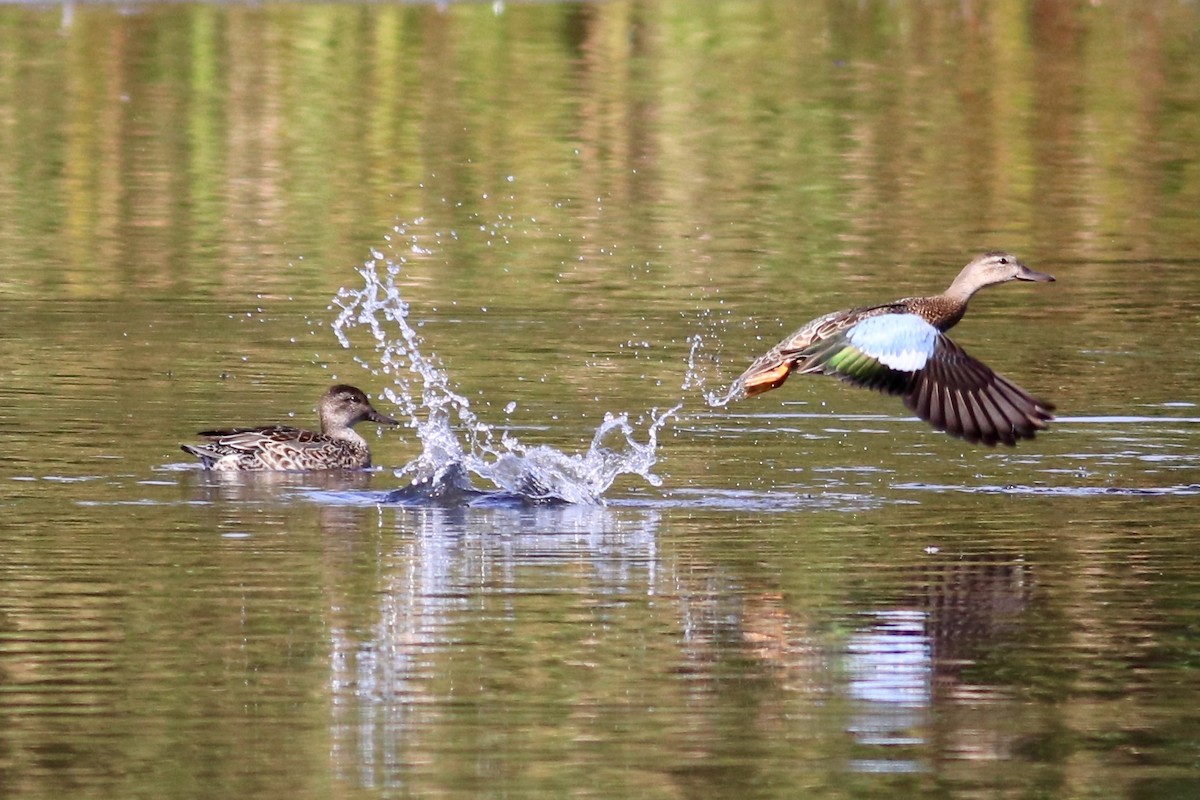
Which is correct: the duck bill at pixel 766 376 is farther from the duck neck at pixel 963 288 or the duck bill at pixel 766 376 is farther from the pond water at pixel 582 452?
the duck neck at pixel 963 288

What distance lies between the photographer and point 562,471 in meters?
11.9

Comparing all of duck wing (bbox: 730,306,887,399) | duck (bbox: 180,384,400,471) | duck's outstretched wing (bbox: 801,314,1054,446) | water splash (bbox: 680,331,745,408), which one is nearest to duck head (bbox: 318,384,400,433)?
duck (bbox: 180,384,400,471)

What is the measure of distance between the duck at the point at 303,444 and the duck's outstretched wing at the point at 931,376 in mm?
2515

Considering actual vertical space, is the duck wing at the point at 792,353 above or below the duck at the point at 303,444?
above

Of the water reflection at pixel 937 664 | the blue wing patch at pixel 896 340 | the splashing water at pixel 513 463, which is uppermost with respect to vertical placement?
the blue wing patch at pixel 896 340

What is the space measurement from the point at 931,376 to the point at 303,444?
131 inches

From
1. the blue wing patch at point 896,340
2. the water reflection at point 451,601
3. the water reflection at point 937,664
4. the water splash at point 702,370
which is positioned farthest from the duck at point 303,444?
the water reflection at point 937,664

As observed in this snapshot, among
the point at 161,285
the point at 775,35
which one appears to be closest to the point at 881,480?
the point at 161,285

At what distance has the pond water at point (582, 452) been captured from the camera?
788 centimetres

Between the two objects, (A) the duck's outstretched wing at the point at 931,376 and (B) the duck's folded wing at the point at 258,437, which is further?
(B) the duck's folded wing at the point at 258,437

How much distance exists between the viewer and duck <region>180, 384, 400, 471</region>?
12.5 meters

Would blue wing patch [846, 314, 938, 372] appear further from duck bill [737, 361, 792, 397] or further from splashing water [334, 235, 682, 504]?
splashing water [334, 235, 682, 504]

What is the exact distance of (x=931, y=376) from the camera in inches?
438

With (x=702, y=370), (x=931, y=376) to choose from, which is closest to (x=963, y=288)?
(x=931, y=376)
